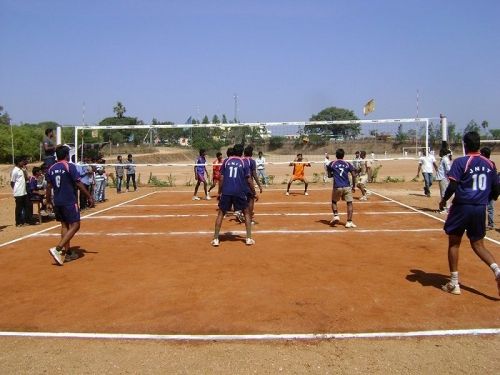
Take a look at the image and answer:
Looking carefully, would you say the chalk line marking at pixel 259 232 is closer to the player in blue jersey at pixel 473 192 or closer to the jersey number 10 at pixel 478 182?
the player in blue jersey at pixel 473 192

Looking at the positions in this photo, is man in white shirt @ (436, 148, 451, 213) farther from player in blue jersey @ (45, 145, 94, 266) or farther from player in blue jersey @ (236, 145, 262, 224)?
player in blue jersey @ (45, 145, 94, 266)

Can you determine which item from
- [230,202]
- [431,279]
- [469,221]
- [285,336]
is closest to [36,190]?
[230,202]

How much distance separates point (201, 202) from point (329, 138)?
34.4 ft

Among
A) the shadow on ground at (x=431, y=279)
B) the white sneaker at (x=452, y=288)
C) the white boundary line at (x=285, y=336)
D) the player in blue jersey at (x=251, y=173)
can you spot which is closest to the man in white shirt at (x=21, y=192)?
the player in blue jersey at (x=251, y=173)

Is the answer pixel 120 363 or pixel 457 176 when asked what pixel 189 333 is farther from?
pixel 457 176

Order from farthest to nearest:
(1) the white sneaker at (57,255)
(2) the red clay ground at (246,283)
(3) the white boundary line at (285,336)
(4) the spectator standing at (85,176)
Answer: (4) the spectator standing at (85,176), (1) the white sneaker at (57,255), (2) the red clay ground at (246,283), (3) the white boundary line at (285,336)

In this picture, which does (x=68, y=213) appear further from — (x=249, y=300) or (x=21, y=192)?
(x=21, y=192)

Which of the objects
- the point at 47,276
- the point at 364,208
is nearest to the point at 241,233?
the point at 47,276

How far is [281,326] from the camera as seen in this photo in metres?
5.07

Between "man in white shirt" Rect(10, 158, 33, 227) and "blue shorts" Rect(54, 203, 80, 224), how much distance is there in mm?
4665

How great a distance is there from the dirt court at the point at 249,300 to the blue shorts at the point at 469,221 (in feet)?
2.53

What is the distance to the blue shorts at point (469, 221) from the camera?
5.93 meters

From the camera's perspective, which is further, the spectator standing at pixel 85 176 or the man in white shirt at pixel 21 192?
the spectator standing at pixel 85 176

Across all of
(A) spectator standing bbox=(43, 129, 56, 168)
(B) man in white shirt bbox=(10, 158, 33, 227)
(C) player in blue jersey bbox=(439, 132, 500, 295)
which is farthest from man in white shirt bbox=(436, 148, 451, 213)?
(B) man in white shirt bbox=(10, 158, 33, 227)
